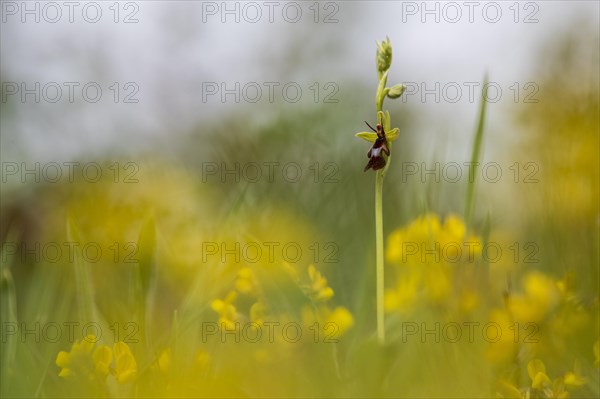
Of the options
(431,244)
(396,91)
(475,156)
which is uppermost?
(396,91)

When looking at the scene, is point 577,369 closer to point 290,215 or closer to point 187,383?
point 187,383

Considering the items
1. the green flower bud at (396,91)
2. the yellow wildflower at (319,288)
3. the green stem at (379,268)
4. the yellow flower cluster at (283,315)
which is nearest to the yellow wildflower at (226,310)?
the yellow flower cluster at (283,315)

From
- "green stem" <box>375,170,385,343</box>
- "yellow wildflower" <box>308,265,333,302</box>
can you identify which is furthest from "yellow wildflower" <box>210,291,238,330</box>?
"green stem" <box>375,170,385,343</box>

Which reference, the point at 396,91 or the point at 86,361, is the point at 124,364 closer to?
the point at 86,361

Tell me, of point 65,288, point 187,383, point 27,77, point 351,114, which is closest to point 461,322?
point 187,383

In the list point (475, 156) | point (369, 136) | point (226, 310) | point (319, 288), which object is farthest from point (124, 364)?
point (475, 156)

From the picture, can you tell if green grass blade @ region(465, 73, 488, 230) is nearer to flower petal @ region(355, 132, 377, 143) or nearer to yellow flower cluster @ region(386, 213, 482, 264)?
yellow flower cluster @ region(386, 213, 482, 264)

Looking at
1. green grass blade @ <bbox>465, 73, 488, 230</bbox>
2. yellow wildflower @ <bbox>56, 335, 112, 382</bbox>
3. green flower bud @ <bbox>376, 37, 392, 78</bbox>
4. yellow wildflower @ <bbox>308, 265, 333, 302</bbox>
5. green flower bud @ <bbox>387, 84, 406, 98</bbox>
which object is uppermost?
green flower bud @ <bbox>376, 37, 392, 78</bbox>

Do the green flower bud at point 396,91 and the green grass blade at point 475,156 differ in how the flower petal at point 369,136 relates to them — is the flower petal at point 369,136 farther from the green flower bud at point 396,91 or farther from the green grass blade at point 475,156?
the green grass blade at point 475,156

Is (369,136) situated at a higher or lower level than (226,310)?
higher
